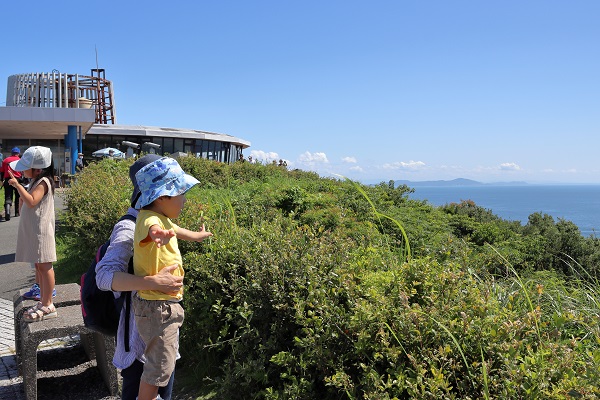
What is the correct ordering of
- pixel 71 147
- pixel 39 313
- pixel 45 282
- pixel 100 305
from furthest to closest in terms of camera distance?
pixel 71 147
pixel 45 282
pixel 39 313
pixel 100 305

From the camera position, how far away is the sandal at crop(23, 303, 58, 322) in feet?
13.1

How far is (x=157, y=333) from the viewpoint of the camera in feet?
9.17

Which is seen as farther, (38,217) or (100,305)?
(38,217)

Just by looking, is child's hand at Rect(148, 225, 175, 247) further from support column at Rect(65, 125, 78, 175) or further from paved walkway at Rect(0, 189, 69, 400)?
support column at Rect(65, 125, 78, 175)

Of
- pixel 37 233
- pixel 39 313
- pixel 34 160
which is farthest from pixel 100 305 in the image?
pixel 34 160

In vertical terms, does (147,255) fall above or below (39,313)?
above

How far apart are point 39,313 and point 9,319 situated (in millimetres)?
2557

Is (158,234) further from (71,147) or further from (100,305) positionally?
(71,147)

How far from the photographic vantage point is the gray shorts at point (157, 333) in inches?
110

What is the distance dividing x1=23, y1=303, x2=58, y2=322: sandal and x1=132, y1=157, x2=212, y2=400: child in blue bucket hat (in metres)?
1.57

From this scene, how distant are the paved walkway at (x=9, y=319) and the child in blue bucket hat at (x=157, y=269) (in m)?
1.83

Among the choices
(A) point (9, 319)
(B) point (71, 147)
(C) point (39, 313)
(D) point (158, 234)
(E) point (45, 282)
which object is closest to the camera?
(D) point (158, 234)

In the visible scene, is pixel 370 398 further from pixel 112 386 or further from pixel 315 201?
pixel 315 201

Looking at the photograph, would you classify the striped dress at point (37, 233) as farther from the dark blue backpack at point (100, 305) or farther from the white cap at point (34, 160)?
the dark blue backpack at point (100, 305)
